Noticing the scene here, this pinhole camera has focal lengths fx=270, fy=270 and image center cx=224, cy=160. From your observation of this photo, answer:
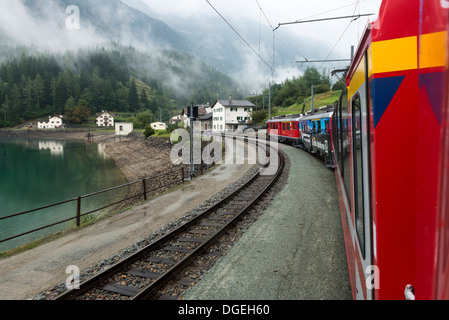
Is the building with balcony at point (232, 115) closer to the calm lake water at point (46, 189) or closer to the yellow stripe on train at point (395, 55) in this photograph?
the calm lake water at point (46, 189)

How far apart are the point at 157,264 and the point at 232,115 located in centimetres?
6694

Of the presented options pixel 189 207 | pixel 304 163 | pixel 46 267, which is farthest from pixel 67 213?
pixel 304 163

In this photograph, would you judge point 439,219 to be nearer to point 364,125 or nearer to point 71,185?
point 364,125

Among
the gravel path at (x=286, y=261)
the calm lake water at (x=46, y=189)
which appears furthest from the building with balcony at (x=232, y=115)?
the gravel path at (x=286, y=261)

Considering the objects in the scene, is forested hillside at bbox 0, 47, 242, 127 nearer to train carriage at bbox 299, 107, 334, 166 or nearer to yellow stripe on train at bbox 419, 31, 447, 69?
train carriage at bbox 299, 107, 334, 166

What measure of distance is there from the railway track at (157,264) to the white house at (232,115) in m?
62.2

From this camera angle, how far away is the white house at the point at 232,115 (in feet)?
232

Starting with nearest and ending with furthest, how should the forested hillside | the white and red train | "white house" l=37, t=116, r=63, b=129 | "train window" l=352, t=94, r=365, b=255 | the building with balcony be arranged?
the white and red train
"train window" l=352, t=94, r=365, b=255
the building with balcony
"white house" l=37, t=116, r=63, b=129
the forested hillside

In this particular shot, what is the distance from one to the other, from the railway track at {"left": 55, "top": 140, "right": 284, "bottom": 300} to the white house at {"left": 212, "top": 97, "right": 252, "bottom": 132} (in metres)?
62.2

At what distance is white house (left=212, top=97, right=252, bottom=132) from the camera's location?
70688 mm

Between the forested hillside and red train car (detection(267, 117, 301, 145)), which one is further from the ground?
the forested hillside

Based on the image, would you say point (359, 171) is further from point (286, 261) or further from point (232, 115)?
point (232, 115)

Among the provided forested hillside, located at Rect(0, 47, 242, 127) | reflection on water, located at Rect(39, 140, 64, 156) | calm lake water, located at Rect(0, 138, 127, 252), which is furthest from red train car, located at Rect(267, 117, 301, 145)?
forested hillside, located at Rect(0, 47, 242, 127)
